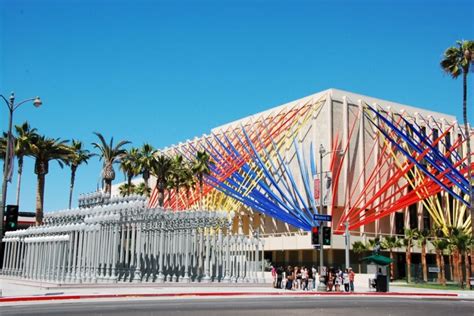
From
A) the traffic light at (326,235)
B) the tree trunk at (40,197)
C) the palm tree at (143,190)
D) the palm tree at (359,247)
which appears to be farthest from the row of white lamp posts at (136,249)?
the palm tree at (143,190)

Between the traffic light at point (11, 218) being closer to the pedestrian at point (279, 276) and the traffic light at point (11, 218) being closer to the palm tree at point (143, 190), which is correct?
the pedestrian at point (279, 276)

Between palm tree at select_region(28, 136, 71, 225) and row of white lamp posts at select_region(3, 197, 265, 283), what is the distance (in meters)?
10.7

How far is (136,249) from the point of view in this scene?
32.1 meters

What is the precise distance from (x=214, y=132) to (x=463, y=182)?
39.2m

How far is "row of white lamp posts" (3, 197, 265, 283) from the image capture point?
1218 inches

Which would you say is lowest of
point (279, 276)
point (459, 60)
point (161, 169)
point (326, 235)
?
point (279, 276)

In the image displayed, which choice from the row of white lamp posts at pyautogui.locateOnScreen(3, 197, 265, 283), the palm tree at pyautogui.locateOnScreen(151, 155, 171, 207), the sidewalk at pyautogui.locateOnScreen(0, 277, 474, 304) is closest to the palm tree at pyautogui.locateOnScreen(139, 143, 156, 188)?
the palm tree at pyautogui.locateOnScreen(151, 155, 171, 207)

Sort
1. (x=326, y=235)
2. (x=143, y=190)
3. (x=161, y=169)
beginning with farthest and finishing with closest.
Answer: (x=143, y=190) → (x=161, y=169) → (x=326, y=235)

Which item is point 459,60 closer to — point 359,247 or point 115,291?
point 359,247

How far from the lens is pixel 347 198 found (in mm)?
60812

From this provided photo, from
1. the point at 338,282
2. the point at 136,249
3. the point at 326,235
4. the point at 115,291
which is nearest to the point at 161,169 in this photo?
the point at 136,249

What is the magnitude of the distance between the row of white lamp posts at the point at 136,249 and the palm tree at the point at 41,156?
1065 cm

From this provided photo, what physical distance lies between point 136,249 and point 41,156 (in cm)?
1970

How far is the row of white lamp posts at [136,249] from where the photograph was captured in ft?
102
